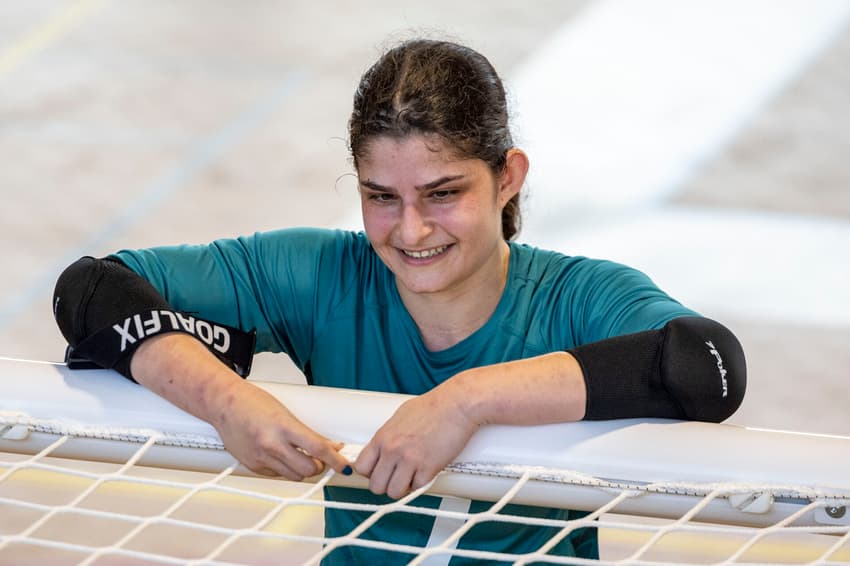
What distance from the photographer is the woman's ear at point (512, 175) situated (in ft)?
5.56

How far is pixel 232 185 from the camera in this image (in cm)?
423

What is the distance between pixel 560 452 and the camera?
132cm

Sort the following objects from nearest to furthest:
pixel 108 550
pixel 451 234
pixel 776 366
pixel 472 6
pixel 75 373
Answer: pixel 108 550
pixel 75 373
pixel 451 234
pixel 776 366
pixel 472 6

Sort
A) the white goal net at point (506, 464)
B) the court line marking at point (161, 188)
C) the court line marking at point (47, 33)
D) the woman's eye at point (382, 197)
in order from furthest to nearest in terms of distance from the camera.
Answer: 1. the court line marking at point (47, 33)
2. the court line marking at point (161, 188)
3. the woman's eye at point (382, 197)
4. the white goal net at point (506, 464)

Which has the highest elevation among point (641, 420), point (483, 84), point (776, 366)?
point (483, 84)

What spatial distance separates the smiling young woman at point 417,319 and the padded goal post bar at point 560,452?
3cm

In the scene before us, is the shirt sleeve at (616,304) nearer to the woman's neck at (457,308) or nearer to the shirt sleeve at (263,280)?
the woman's neck at (457,308)

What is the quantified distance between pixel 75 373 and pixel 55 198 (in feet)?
9.42

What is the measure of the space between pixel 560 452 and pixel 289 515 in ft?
4.85

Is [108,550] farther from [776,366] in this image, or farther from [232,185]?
[232,185]

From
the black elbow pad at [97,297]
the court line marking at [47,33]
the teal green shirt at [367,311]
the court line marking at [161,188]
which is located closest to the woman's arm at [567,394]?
the teal green shirt at [367,311]

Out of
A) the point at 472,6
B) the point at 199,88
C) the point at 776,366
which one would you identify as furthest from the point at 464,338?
the point at 472,6

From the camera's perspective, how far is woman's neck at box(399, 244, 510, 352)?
1693 millimetres

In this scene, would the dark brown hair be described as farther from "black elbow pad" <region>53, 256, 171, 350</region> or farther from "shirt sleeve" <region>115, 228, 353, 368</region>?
"black elbow pad" <region>53, 256, 171, 350</region>
